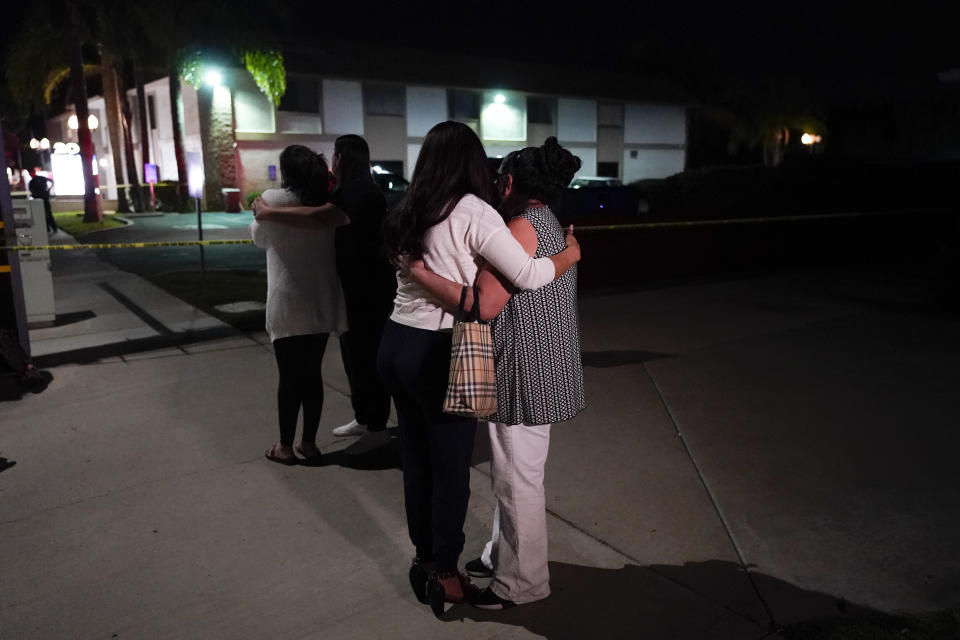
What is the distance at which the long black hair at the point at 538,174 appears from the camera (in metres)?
2.77

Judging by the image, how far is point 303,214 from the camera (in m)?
4.00

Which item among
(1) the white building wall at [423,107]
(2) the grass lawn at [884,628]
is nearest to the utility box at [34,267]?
(2) the grass lawn at [884,628]

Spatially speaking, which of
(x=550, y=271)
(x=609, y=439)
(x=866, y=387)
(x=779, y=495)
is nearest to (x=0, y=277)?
(x=609, y=439)

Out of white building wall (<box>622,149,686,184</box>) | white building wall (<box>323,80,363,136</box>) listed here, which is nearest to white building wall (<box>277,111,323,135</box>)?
white building wall (<box>323,80,363,136</box>)

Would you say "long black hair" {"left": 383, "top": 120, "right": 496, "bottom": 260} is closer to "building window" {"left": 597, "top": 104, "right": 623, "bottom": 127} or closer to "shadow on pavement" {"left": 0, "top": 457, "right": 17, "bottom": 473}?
"shadow on pavement" {"left": 0, "top": 457, "right": 17, "bottom": 473}

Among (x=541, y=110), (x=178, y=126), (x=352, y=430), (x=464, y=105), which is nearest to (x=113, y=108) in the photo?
(x=178, y=126)

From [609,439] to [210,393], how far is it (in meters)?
3.04

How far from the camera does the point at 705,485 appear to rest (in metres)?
4.10

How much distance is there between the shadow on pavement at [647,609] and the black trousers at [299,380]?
5.74 feet

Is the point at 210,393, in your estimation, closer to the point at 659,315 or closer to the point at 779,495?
the point at 779,495

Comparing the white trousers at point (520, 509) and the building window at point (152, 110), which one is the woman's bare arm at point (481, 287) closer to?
the white trousers at point (520, 509)

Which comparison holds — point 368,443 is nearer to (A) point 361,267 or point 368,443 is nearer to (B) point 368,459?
(B) point 368,459

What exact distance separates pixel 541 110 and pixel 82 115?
67.9 ft

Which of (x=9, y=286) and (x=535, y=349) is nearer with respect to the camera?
(x=535, y=349)
